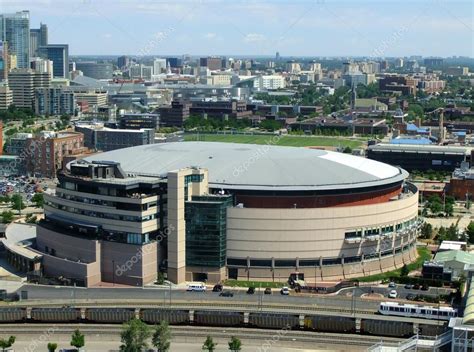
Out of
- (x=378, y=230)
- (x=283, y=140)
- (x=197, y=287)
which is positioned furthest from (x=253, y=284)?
(x=283, y=140)

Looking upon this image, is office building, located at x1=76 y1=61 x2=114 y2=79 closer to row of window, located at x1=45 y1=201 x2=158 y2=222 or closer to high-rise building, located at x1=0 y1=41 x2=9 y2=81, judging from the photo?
high-rise building, located at x1=0 y1=41 x2=9 y2=81

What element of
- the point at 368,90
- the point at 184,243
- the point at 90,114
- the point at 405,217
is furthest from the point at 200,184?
the point at 368,90

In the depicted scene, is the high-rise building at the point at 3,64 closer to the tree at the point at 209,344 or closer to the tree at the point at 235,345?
the tree at the point at 209,344

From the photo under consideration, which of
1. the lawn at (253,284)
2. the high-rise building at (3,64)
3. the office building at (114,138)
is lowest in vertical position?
the lawn at (253,284)

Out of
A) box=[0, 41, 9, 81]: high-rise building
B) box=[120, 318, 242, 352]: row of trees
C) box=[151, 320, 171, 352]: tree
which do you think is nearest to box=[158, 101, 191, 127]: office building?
box=[0, 41, 9, 81]: high-rise building

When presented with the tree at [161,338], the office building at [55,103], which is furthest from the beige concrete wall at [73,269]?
the office building at [55,103]

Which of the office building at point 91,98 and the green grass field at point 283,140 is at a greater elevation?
the office building at point 91,98

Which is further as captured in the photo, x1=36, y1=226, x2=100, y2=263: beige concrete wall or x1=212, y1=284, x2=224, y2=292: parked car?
x1=36, y1=226, x2=100, y2=263: beige concrete wall
